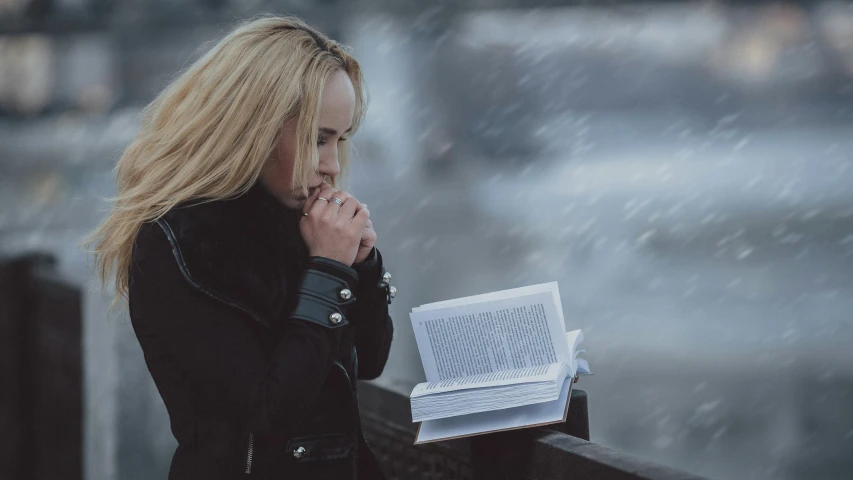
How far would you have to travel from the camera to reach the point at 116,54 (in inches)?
1177

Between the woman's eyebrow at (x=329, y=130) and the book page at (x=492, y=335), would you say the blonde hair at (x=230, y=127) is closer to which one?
the woman's eyebrow at (x=329, y=130)

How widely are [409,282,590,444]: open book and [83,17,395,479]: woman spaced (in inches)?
7.1

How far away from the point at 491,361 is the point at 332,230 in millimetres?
454

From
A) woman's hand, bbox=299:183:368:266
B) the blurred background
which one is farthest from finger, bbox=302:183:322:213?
the blurred background

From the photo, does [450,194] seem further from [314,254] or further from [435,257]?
[314,254]

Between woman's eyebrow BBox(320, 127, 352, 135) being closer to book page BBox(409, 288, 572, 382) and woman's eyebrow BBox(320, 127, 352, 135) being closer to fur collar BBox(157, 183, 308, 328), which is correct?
fur collar BBox(157, 183, 308, 328)

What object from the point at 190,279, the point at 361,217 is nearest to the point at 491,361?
the point at 361,217

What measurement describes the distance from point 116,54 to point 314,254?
29768mm

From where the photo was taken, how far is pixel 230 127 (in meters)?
1.99

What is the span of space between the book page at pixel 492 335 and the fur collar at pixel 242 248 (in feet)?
1.00

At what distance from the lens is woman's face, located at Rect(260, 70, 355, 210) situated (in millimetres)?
2031

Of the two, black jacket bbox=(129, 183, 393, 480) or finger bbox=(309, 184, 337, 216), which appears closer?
black jacket bbox=(129, 183, 393, 480)

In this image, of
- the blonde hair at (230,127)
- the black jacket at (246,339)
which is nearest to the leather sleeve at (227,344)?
the black jacket at (246,339)

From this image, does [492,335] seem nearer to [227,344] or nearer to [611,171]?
[227,344]
